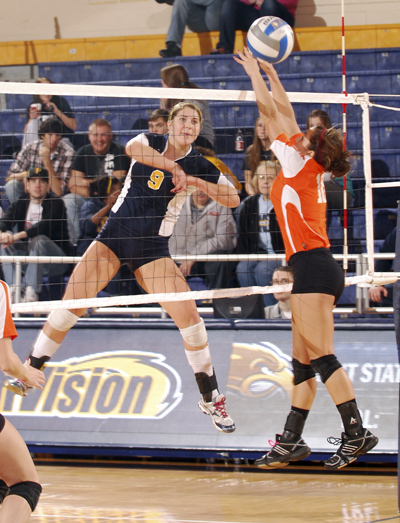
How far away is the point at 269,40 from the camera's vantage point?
176 inches

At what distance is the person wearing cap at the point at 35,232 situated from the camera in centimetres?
660

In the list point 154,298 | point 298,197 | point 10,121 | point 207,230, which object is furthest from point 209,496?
point 10,121

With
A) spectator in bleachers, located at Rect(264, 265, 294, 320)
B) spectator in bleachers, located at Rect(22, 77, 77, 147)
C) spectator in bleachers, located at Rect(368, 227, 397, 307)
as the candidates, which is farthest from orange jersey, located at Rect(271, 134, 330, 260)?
spectator in bleachers, located at Rect(22, 77, 77, 147)

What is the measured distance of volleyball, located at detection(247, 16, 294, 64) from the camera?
177 inches

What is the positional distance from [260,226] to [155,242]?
2.43 m

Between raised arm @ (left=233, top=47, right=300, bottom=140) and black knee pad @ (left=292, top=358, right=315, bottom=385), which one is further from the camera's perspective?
black knee pad @ (left=292, top=358, right=315, bottom=385)

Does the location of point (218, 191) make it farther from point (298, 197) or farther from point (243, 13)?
point (243, 13)

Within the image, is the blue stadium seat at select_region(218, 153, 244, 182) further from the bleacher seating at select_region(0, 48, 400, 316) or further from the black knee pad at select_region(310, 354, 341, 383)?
the black knee pad at select_region(310, 354, 341, 383)

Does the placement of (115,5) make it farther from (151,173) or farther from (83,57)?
(151,173)

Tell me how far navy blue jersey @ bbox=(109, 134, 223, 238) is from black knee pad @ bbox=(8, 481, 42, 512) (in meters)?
2.13

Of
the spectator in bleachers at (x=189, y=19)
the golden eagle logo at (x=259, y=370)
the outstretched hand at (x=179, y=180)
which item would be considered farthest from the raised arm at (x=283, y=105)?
the spectator in bleachers at (x=189, y=19)

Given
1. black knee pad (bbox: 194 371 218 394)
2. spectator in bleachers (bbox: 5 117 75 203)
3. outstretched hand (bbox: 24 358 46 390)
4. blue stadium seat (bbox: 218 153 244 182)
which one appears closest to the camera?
outstretched hand (bbox: 24 358 46 390)

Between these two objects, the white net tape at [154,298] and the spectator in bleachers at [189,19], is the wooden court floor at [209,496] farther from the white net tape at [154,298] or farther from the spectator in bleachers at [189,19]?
the spectator in bleachers at [189,19]

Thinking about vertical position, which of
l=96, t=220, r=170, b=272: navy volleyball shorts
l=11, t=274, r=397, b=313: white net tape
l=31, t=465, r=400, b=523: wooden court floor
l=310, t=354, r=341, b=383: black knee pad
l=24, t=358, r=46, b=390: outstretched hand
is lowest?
l=31, t=465, r=400, b=523: wooden court floor
